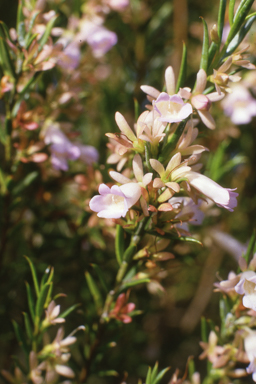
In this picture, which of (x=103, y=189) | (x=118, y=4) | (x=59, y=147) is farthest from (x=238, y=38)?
(x=118, y=4)

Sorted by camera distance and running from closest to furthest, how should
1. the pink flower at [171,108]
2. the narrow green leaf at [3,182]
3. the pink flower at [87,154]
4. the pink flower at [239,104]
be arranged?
1. the pink flower at [171,108]
2. the narrow green leaf at [3,182]
3. the pink flower at [87,154]
4. the pink flower at [239,104]

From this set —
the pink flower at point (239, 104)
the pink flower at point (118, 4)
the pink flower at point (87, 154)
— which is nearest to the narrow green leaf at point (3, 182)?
the pink flower at point (87, 154)

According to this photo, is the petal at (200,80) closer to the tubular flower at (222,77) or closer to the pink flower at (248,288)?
the tubular flower at (222,77)

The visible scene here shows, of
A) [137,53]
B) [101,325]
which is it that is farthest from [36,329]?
[137,53]

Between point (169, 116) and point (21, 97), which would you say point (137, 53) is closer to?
point (21, 97)

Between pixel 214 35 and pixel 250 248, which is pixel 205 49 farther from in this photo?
pixel 250 248

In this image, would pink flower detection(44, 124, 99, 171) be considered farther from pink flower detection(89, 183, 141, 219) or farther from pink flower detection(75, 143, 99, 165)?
pink flower detection(89, 183, 141, 219)
